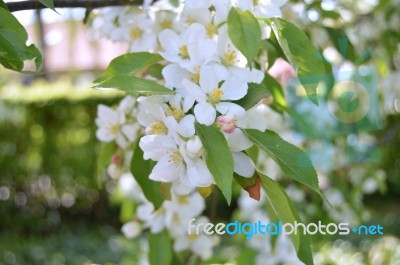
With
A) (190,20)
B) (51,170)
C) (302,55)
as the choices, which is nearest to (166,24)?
(190,20)

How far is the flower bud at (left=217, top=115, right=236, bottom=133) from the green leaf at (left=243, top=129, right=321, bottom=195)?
2 cm

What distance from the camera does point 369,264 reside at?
222cm

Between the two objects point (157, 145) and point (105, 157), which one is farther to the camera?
point (105, 157)

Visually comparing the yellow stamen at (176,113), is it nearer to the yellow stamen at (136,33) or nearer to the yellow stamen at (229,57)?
the yellow stamen at (229,57)

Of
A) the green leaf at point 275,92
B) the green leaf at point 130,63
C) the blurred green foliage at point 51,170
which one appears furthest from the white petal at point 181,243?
the blurred green foliage at point 51,170

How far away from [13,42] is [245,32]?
0.88 feet

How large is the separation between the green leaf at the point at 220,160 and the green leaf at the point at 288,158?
45 millimetres

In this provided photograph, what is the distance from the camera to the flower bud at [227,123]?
74 cm

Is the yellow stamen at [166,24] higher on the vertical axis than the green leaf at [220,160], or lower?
lower

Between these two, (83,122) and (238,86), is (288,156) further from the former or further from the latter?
(83,122)

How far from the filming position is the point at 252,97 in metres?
0.80

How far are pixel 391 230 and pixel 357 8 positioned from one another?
2275mm

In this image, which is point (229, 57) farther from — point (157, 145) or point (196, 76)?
point (157, 145)

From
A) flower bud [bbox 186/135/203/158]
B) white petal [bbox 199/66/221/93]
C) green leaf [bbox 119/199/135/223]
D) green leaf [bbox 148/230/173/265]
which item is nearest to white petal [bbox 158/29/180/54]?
white petal [bbox 199/66/221/93]
